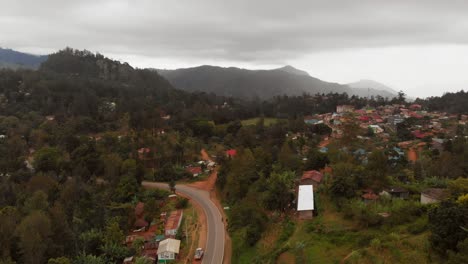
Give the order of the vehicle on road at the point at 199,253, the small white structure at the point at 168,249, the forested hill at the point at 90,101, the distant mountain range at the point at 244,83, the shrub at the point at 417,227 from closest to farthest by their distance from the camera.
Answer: the shrub at the point at 417,227 → the vehicle on road at the point at 199,253 → the small white structure at the point at 168,249 → the forested hill at the point at 90,101 → the distant mountain range at the point at 244,83

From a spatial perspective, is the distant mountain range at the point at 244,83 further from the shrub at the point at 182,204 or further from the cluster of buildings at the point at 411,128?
the shrub at the point at 182,204

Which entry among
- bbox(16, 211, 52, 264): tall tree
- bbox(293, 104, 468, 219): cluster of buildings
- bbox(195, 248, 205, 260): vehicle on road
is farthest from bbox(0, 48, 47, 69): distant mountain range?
bbox(195, 248, 205, 260): vehicle on road

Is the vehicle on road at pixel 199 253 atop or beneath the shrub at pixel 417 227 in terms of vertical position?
beneath

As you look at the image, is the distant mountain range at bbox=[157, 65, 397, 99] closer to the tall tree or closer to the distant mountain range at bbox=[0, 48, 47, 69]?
the distant mountain range at bbox=[0, 48, 47, 69]

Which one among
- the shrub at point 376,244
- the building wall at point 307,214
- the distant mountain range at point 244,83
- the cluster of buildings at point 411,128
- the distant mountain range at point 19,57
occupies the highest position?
the distant mountain range at point 19,57

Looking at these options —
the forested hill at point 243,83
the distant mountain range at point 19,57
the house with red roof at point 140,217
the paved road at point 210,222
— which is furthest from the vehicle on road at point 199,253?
the distant mountain range at point 19,57

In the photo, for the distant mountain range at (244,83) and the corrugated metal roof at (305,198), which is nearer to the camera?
the corrugated metal roof at (305,198)

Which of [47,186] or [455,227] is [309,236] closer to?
[455,227]

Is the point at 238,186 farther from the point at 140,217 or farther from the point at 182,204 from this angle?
the point at 140,217

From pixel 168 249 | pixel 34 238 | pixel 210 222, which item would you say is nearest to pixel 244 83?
pixel 210 222
